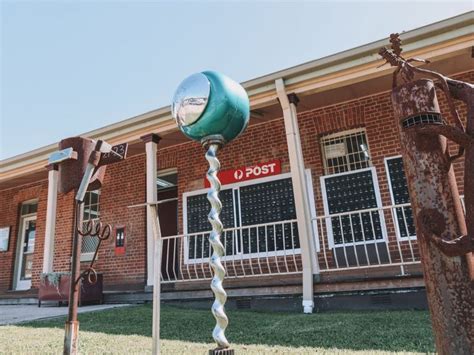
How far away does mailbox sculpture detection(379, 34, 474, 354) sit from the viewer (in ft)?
3.12

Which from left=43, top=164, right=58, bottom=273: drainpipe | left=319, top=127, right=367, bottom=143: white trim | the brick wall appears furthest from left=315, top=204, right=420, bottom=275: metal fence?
left=43, top=164, right=58, bottom=273: drainpipe

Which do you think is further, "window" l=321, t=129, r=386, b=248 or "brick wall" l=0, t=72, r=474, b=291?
"brick wall" l=0, t=72, r=474, b=291

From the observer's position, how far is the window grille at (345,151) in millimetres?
6625

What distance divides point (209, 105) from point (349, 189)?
16.9 ft

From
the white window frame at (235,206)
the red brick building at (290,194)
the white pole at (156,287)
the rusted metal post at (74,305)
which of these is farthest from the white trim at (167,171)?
the white pole at (156,287)

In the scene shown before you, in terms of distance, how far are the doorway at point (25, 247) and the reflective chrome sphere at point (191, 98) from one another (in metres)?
9.97

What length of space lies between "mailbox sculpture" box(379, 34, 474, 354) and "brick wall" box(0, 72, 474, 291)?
4878 millimetres

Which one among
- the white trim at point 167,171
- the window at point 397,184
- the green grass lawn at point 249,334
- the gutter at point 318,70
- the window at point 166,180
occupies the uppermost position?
the gutter at point 318,70

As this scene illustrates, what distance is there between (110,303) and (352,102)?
585 centimetres

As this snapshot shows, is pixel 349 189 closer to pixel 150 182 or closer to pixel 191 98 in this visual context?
pixel 150 182

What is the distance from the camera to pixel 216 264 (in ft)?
5.39

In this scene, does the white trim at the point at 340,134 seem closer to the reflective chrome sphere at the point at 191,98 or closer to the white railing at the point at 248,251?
the white railing at the point at 248,251

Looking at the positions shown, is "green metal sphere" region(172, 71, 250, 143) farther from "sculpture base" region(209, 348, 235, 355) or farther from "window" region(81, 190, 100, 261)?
"window" region(81, 190, 100, 261)

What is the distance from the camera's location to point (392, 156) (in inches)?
247
